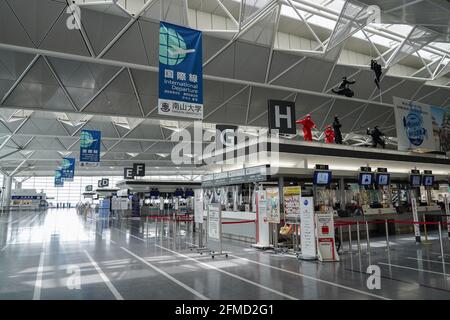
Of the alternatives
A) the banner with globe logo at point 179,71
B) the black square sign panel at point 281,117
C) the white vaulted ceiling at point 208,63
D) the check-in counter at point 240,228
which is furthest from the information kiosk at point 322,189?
the banner with globe logo at point 179,71

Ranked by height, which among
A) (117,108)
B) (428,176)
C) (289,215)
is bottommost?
(289,215)

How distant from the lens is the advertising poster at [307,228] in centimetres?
907

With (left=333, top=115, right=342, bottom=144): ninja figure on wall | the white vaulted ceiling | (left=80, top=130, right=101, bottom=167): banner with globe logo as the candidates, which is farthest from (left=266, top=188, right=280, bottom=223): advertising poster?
(left=80, top=130, right=101, bottom=167): banner with globe logo

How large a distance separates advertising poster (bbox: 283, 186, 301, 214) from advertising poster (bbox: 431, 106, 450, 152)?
11.2m

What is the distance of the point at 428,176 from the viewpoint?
18.4 meters

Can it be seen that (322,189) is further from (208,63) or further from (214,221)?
(208,63)

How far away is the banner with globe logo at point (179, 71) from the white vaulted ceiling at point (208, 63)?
6.69 m

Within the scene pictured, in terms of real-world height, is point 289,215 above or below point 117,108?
below

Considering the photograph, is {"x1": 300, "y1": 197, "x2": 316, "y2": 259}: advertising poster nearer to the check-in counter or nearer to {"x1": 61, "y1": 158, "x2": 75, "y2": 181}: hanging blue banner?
the check-in counter
